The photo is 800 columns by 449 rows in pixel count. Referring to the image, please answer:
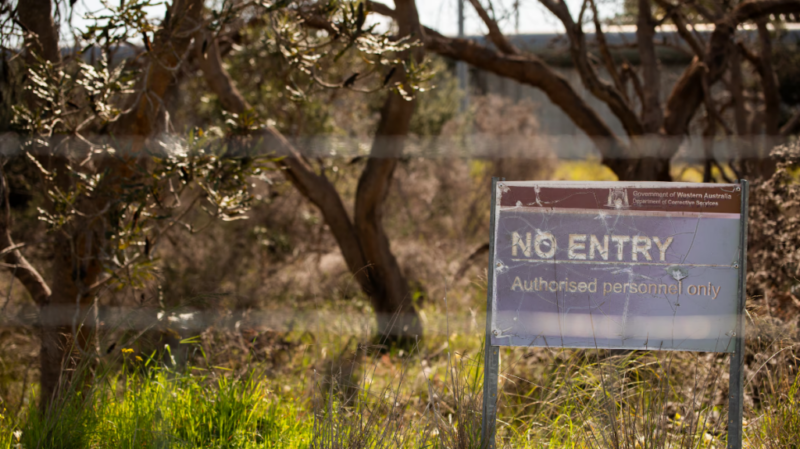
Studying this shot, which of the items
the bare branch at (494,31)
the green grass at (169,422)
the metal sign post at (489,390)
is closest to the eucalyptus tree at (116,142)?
the green grass at (169,422)

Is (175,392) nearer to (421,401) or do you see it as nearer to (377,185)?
(421,401)

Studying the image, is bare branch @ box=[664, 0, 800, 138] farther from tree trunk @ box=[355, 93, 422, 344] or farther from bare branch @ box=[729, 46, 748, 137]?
tree trunk @ box=[355, 93, 422, 344]

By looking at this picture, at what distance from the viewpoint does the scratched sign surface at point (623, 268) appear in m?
2.43

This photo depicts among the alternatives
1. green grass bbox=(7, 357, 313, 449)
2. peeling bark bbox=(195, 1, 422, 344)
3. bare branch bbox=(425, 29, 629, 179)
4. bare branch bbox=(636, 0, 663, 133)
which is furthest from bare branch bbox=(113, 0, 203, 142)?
bare branch bbox=(636, 0, 663, 133)

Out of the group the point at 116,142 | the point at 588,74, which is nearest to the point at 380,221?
the point at 588,74

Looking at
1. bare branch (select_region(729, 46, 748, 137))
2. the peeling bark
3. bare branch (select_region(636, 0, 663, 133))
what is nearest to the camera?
the peeling bark

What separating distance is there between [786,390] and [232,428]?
2358mm

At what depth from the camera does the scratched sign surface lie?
2434 millimetres

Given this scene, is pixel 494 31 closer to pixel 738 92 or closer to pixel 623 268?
pixel 738 92

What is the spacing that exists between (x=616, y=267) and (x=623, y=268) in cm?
3

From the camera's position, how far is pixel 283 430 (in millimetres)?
2863

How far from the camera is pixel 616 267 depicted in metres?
2.45

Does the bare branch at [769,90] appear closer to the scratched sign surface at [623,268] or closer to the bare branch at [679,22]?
the bare branch at [679,22]

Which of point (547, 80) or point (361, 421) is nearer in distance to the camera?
point (361, 421)
